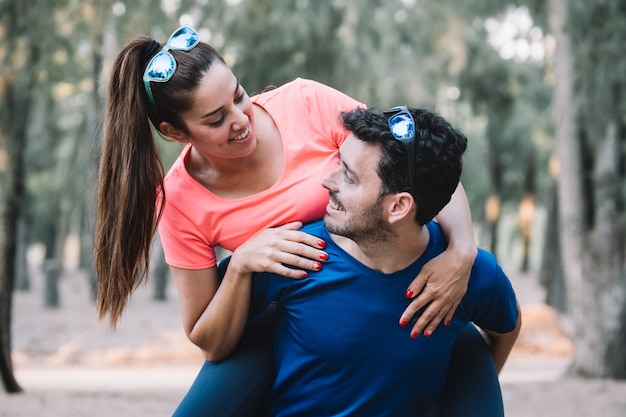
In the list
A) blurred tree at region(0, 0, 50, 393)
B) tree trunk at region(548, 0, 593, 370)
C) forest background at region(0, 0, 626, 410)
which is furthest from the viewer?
tree trunk at region(548, 0, 593, 370)

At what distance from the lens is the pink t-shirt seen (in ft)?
9.41

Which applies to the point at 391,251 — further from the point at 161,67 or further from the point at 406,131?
the point at 161,67

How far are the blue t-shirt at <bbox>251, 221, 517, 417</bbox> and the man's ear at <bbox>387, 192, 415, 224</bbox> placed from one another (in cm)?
19

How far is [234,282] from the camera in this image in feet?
8.84

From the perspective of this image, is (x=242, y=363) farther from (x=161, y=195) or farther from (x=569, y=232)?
(x=569, y=232)

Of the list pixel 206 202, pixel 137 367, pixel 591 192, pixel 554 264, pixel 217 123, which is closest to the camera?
pixel 217 123

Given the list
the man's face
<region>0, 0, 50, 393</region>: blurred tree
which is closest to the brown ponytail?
the man's face

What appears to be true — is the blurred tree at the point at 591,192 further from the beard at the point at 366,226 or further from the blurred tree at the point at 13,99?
the beard at the point at 366,226

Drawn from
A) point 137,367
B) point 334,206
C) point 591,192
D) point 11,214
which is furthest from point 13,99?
point 334,206

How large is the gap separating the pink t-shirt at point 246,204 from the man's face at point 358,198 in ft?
0.98

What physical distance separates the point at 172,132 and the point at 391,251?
3.06 feet

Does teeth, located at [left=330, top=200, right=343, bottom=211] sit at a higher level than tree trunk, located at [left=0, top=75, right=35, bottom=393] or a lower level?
higher

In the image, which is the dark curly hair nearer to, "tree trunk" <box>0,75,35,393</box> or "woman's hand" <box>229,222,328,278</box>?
"woman's hand" <box>229,222,328,278</box>

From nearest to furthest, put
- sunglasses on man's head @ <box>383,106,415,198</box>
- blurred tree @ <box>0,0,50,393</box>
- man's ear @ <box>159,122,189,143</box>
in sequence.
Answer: sunglasses on man's head @ <box>383,106,415,198</box>, man's ear @ <box>159,122,189,143</box>, blurred tree @ <box>0,0,50,393</box>
